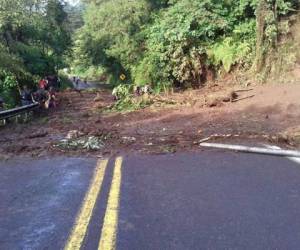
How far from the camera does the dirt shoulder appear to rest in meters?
9.97

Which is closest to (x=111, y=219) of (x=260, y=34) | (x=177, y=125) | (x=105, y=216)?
(x=105, y=216)

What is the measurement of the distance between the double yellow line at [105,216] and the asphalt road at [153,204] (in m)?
0.01

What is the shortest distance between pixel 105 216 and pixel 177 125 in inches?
326

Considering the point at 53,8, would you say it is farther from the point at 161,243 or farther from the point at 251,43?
the point at 161,243

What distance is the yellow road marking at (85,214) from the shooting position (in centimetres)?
456

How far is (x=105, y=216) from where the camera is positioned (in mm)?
5285

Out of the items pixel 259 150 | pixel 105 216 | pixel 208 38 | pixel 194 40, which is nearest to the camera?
pixel 105 216

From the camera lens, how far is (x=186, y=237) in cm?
466

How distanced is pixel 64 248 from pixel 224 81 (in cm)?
1744

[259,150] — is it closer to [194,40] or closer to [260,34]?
[260,34]

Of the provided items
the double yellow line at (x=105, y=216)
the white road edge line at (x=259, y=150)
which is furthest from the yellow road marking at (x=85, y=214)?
the white road edge line at (x=259, y=150)

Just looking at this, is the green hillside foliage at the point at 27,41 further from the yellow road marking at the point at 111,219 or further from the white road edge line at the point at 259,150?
the yellow road marking at the point at 111,219

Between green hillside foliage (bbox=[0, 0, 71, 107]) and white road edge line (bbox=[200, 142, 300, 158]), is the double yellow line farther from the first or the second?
green hillside foliage (bbox=[0, 0, 71, 107])

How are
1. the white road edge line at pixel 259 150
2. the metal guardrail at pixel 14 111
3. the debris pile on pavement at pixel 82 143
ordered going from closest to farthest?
the white road edge line at pixel 259 150
the debris pile on pavement at pixel 82 143
the metal guardrail at pixel 14 111
